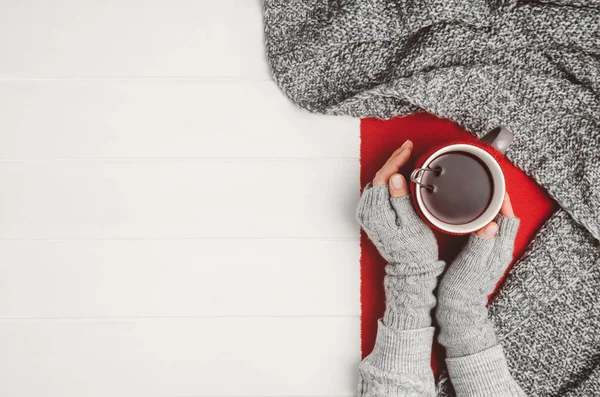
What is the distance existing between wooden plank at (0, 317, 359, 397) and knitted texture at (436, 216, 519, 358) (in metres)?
0.14

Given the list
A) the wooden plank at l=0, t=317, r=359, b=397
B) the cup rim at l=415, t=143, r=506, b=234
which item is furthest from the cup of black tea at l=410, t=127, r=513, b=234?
the wooden plank at l=0, t=317, r=359, b=397

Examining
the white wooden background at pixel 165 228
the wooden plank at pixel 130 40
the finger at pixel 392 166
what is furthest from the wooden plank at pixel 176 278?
the wooden plank at pixel 130 40

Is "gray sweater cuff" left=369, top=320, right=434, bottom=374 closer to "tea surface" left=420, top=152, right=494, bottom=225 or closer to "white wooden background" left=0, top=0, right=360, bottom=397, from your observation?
"white wooden background" left=0, top=0, right=360, bottom=397

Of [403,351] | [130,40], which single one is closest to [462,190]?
[403,351]

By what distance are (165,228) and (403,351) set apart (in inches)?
15.0

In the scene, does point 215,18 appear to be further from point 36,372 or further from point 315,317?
point 36,372

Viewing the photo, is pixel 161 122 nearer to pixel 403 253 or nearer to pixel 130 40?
pixel 130 40

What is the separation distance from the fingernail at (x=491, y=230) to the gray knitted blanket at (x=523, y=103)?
88 millimetres

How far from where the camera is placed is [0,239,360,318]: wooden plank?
729 millimetres

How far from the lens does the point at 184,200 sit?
731 millimetres

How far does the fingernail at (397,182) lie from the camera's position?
648mm

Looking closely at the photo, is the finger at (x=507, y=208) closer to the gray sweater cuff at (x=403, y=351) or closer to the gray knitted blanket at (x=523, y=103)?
the gray knitted blanket at (x=523, y=103)

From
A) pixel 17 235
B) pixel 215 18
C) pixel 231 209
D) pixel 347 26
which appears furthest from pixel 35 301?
pixel 347 26

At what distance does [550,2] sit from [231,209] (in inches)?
20.7
